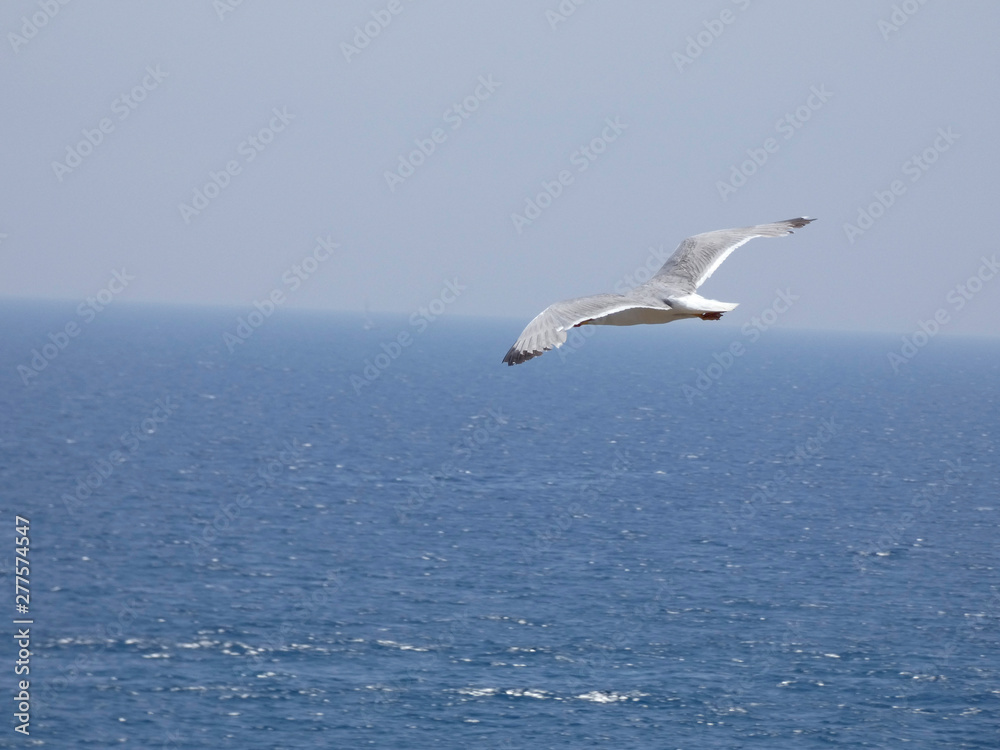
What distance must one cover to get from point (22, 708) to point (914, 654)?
214 ft

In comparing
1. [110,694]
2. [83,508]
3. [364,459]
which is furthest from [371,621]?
[364,459]

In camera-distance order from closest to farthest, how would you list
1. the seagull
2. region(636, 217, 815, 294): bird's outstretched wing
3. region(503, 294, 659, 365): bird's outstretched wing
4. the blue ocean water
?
region(503, 294, 659, 365): bird's outstretched wing < the seagull < region(636, 217, 815, 294): bird's outstretched wing < the blue ocean water

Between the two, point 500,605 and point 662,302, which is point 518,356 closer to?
point 662,302

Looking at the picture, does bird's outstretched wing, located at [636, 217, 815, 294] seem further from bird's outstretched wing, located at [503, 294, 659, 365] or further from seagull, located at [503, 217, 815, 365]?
bird's outstretched wing, located at [503, 294, 659, 365]

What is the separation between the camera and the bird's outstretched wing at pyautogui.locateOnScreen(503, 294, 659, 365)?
17109mm

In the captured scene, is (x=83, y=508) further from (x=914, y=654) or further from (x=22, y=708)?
(x=914, y=654)

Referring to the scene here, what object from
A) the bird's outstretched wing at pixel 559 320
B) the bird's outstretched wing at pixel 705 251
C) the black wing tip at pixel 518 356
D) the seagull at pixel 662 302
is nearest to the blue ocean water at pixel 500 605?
the bird's outstretched wing at pixel 705 251

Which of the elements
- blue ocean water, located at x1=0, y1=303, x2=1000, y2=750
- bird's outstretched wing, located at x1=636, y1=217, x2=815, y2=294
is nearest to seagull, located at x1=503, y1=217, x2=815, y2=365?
bird's outstretched wing, located at x1=636, y1=217, x2=815, y2=294

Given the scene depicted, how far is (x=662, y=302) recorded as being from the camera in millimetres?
21234

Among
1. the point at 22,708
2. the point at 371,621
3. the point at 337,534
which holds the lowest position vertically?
the point at 22,708

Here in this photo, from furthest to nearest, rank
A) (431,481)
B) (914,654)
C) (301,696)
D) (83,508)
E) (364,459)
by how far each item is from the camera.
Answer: (364,459) → (431,481) → (83,508) → (914,654) → (301,696)

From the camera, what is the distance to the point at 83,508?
12938 cm

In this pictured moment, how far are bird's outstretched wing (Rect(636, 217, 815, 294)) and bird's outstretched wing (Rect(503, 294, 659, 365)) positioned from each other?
4434mm

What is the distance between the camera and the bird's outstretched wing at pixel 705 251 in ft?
83.3
